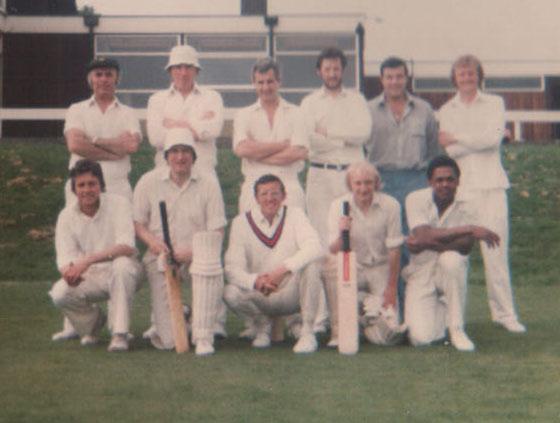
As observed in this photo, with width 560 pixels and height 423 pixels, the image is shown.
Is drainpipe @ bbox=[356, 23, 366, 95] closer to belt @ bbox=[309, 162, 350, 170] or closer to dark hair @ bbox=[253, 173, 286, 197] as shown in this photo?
belt @ bbox=[309, 162, 350, 170]

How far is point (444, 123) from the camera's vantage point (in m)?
9.43

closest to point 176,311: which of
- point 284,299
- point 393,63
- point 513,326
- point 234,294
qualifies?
point 234,294

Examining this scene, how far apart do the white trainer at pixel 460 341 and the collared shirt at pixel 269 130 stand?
1.68 metres

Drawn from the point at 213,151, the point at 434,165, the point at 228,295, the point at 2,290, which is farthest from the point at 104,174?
the point at 2,290

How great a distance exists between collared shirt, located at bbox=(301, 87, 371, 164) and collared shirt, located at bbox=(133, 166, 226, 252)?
905 millimetres

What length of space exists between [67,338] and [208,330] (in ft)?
3.98

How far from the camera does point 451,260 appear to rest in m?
8.62

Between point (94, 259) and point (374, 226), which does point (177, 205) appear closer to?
point (94, 259)

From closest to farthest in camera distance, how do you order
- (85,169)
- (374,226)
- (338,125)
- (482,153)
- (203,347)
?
(203,347) < (85,169) < (374,226) < (338,125) < (482,153)

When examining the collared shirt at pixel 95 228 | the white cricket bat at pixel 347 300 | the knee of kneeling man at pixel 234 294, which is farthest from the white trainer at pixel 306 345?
the collared shirt at pixel 95 228

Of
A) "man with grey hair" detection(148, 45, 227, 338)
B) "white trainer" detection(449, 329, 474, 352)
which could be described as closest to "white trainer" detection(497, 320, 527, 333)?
"white trainer" detection(449, 329, 474, 352)

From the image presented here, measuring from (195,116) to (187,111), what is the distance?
0.11 m

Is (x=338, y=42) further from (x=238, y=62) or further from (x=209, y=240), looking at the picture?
(x=209, y=240)

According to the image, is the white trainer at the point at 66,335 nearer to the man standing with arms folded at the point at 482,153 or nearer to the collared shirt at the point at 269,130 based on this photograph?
the collared shirt at the point at 269,130
